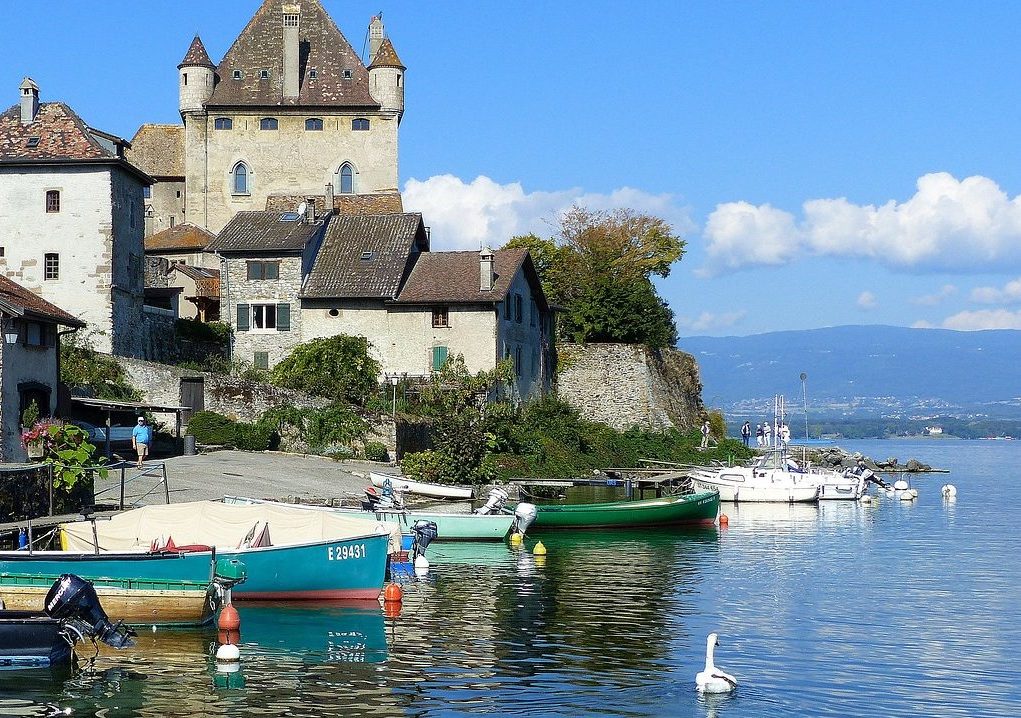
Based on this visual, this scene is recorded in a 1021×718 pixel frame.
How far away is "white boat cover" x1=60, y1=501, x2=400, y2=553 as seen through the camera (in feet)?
87.4

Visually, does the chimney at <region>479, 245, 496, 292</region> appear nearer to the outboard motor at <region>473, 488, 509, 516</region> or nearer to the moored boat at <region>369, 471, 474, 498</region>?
the moored boat at <region>369, 471, 474, 498</region>

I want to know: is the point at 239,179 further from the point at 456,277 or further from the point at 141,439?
the point at 141,439

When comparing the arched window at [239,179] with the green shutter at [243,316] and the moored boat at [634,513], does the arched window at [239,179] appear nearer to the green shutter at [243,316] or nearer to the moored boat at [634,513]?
the green shutter at [243,316]

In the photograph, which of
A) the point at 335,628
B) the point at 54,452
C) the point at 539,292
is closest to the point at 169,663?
the point at 335,628

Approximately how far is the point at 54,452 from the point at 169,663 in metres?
11.8

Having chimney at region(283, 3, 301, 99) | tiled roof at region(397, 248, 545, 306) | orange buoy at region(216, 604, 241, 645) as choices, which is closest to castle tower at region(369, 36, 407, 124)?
chimney at region(283, 3, 301, 99)

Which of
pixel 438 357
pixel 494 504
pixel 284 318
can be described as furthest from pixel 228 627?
pixel 284 318

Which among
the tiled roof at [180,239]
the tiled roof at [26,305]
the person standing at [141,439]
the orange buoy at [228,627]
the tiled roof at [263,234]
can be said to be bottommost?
the orange buoy at [228,627]

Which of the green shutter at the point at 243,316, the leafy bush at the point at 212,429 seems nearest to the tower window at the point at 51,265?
the green shutter at the point at 243,316

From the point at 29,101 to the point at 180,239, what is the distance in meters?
24.2

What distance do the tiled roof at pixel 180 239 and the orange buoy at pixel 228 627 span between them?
193 ft

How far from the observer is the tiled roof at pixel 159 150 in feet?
299

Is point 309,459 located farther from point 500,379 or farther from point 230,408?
point 500,379

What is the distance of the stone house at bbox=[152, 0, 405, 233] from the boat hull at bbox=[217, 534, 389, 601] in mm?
58427
